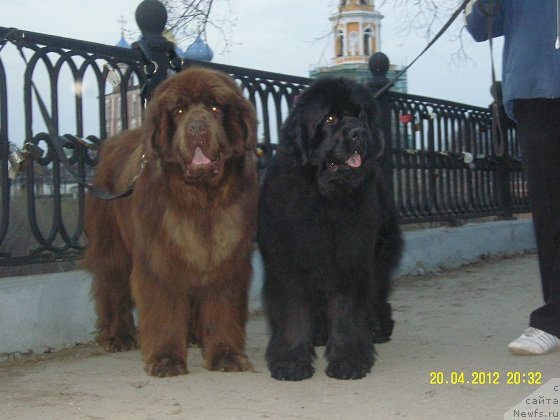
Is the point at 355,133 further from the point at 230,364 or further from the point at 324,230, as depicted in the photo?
the point at 230,364

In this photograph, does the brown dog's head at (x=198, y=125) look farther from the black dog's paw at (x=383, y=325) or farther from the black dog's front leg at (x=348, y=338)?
the black dog's paw at (x=383, y=325)

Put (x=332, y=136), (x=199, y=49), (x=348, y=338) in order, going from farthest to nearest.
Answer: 1. (x=199, y=49)
2. (x=348, y=338)
3. (x=332, y=136)

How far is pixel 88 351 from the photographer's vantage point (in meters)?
4.61

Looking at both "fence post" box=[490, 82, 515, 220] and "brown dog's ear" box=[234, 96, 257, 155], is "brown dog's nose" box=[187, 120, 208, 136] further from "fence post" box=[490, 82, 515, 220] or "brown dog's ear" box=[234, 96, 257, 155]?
"fence post" box=[490, 82, 515, 220]

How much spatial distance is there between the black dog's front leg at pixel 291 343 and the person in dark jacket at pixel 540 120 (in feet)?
3.42

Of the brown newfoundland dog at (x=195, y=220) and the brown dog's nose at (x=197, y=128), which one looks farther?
the brown newfoundland dog at (x=195, y=220)

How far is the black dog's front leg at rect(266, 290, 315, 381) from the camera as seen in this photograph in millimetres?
3686

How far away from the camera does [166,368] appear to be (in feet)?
12.4

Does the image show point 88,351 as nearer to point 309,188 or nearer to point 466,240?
point 309,188

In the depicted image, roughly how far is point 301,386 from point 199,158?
1099mm

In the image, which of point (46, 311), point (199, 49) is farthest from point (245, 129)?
point (199, 49)

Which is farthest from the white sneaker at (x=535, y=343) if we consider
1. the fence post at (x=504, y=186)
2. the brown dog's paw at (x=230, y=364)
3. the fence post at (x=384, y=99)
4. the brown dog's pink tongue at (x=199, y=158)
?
the fence post at (x=504, y=186)

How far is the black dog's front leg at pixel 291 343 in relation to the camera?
3.69 m

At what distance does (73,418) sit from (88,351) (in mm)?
1487
